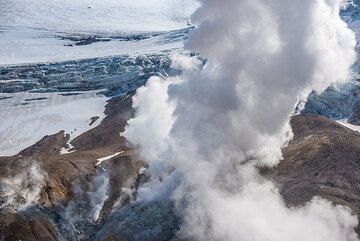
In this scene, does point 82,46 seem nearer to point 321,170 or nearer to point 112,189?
point 112,189

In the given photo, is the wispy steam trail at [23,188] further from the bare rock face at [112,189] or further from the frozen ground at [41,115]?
the frozen ground at [41,115]

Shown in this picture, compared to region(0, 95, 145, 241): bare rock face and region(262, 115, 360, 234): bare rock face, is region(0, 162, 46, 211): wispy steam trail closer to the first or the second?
region(0, 95, 145, 241): bare rock face

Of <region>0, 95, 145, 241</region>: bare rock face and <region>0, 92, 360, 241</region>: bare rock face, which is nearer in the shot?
<region>0, 92, 360, 241</region>: bare rock face

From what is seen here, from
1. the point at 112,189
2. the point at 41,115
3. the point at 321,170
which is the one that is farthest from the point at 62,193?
the point at 41,115

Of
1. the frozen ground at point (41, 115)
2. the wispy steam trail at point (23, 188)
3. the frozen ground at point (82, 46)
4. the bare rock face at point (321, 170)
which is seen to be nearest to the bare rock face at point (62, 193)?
the wispy steam trail at point (23, 188)

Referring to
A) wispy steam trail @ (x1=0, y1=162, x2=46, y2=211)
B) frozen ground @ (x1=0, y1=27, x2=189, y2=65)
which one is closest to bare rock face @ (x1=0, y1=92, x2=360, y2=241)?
wispy steam trail @ (x1=0, y1=162, x2=46, y2=211)

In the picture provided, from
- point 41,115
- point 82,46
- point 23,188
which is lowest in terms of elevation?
point 82,46

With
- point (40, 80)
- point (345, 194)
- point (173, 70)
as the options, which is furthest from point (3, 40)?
point (345, 194)
